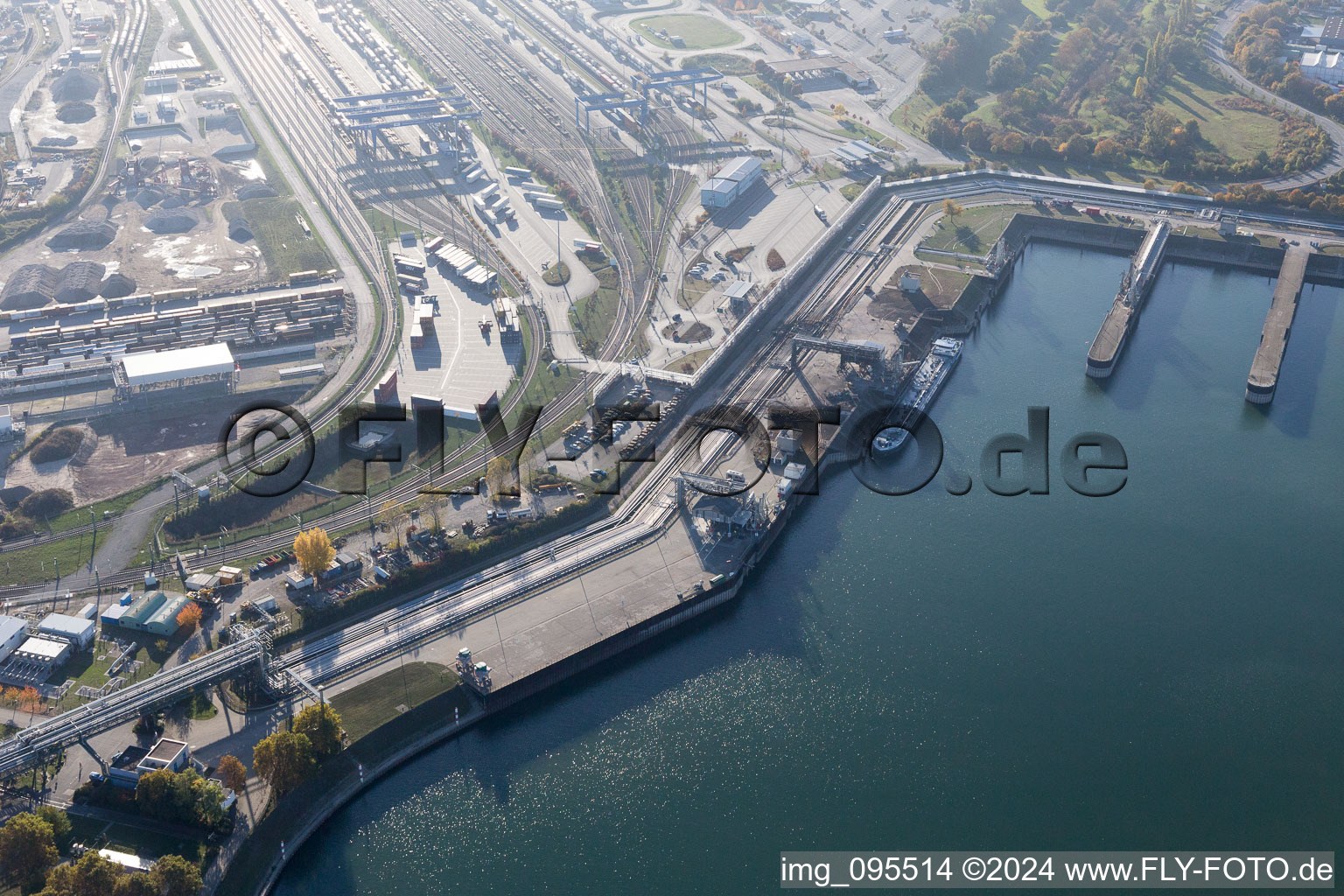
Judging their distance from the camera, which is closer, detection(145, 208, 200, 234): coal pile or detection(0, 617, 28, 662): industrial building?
detection(0, 617, 28, 662): industrial building

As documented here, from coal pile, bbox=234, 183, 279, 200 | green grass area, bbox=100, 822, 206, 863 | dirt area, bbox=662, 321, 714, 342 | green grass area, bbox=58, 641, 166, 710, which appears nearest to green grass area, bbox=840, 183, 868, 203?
dirt area, bbox=662, 321, 714, 342

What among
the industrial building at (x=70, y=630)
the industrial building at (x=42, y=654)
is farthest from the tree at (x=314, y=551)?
the industrial building at (x=42, y=654)

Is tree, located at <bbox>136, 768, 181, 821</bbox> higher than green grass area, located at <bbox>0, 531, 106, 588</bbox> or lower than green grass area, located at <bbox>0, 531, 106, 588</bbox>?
lower

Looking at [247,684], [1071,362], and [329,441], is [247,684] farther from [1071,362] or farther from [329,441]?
[1071,362]

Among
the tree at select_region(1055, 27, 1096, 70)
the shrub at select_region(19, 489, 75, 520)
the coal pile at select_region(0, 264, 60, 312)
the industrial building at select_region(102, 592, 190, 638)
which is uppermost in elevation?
the tree at select_region(1055, 27, 1096, 70)

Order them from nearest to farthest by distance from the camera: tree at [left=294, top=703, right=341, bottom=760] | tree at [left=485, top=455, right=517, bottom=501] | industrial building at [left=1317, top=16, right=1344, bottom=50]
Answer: tree at [left=294, top=703, right=341, bottom=760] → tree at [left=485, top=455, right=517, bottom=501] → industrial building at [left=1317, top=16, right=1344, bottom=50]

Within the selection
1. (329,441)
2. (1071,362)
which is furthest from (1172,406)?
(329,441)

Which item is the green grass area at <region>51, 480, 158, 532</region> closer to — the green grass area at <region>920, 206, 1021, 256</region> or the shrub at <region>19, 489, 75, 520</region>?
the shrub at <region>19, 489, 75, 520</region>

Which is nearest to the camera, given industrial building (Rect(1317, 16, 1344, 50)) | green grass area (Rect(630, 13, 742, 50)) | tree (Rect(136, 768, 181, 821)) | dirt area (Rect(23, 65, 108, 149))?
tree (Rect(136, 768, 181, 821))
